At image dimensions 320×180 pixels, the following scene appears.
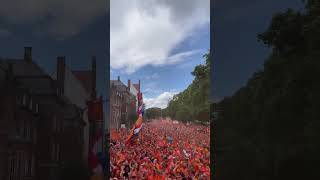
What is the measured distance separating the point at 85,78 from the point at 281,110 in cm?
227

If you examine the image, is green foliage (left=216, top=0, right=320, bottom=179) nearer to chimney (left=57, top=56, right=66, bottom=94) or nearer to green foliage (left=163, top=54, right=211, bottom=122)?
green foliage (left=163, top=54, right=211, bottom=122)

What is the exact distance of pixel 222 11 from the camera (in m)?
5.47

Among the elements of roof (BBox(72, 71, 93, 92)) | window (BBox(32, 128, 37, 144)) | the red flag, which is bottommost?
window (BBox(32, 128, 37, 144))

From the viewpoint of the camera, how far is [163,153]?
250 inches

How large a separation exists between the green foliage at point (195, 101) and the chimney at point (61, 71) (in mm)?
2057

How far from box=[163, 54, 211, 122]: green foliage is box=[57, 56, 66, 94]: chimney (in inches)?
81.0

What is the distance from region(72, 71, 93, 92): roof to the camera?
4.95m

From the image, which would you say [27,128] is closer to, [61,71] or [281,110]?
[61,71]

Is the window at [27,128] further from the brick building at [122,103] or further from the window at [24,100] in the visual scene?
the brick building at [122,103]

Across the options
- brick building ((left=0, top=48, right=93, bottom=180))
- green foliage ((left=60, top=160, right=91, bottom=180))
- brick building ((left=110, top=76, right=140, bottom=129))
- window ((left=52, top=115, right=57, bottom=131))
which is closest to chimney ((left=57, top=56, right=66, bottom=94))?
brick building ((left=0, top=48, right=93, bottom=180))

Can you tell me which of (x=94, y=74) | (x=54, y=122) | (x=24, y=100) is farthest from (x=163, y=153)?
(x=24, y=100)

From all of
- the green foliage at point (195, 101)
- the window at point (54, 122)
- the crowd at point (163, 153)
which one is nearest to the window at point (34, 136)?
the window at point (54, 122)

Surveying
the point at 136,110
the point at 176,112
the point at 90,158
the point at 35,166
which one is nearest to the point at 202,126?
the point at 176,112

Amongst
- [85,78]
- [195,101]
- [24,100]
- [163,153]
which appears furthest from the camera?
[195,101]
